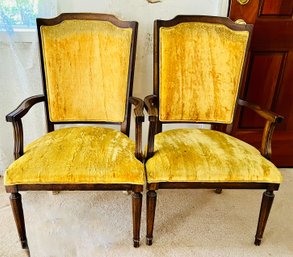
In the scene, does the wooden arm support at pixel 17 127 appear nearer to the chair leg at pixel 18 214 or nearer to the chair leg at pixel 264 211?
the chair leg at pixel 18 214

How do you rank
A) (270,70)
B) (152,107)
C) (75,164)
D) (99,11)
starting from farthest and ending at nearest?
(270,70), (99,11), (152,107), (75,164)

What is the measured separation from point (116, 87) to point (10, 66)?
0.64 metres

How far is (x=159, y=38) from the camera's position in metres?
1.45

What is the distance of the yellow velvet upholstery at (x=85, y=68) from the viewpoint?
4.77ft

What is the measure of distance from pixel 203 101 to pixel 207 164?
1.31ft

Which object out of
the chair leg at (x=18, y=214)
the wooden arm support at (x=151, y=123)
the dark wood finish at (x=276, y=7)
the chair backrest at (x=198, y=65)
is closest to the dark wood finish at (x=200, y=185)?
the wooden arm support at (x=151, y=123)

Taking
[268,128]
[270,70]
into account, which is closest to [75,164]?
[268,128]

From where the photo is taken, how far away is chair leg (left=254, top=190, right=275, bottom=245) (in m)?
1.34

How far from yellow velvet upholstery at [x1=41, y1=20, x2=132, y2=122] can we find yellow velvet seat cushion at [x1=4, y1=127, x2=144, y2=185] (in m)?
0.23

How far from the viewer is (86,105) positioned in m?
1.53

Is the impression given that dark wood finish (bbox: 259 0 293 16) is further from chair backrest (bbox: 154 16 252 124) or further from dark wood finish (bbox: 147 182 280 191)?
dark wood finish (bbox: 147 182 280 191)

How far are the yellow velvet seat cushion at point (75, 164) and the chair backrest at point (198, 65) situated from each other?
37 cm

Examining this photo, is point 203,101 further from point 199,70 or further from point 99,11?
point 99,11

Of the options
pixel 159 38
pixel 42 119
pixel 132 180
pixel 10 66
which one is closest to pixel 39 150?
pixel 132 180
